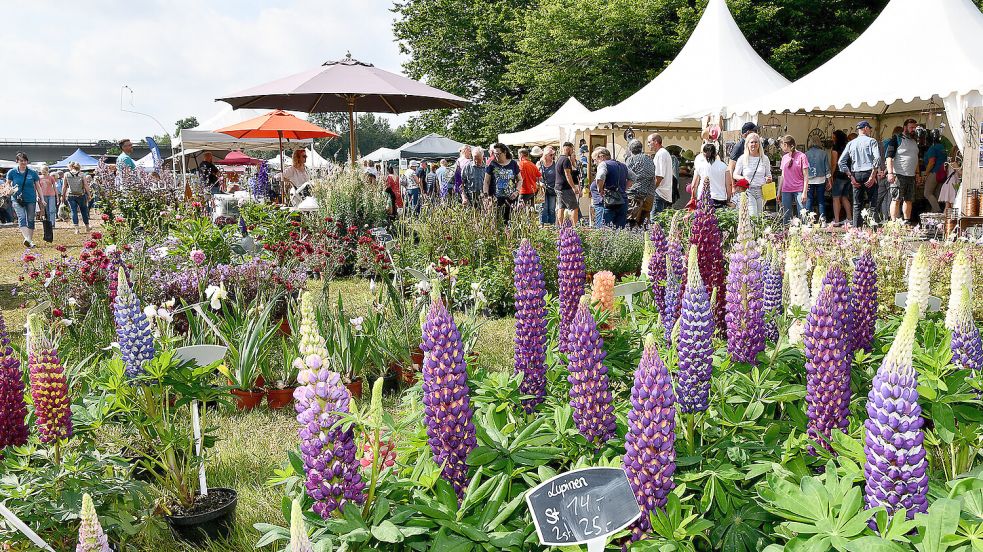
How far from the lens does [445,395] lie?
174 cm

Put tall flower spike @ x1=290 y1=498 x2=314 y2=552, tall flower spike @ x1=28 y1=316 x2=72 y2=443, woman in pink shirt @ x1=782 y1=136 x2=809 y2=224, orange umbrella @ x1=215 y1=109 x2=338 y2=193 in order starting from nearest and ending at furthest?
tall flower spike @ x1=290 y1=498 x2=314 y2=552 → tall flower spike @ x1=28 y1=316 x2=72 y2=443 → woman in pink shirt @ x1=782 y1=136 x2=809 y2=224 → orange umbrella @ x1=215 y1=109 x2=338 y2=193

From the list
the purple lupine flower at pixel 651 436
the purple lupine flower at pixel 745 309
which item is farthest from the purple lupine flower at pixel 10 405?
the purple lupine flower at pixel 745 309

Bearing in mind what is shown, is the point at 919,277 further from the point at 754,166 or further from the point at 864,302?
the point at 754,166

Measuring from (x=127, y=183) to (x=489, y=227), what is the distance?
485 centimetres

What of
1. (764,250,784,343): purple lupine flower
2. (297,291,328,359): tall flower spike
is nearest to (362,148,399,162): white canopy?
(764,250,784,343): purple lupine flower

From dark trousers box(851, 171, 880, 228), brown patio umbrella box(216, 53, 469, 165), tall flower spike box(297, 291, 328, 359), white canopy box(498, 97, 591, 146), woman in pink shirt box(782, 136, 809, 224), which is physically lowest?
tall flower spike box(297, 291, 328, 359)

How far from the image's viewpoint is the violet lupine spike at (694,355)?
1950 mm

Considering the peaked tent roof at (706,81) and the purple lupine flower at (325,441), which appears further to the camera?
the peaked tent roof at (706,81)

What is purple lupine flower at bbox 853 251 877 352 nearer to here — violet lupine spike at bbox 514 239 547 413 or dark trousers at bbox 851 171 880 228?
violet lupine spike at bbox 514 239 547 413

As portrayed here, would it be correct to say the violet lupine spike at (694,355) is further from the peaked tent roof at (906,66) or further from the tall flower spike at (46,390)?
the peaked tent roof at (906,66)

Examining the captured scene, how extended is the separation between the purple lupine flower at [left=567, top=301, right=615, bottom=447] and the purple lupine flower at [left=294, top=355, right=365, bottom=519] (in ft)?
2.02

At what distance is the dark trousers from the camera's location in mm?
10445

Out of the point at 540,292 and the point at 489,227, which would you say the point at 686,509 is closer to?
the point at 540,292

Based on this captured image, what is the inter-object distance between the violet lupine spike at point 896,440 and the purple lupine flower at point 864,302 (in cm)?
112
